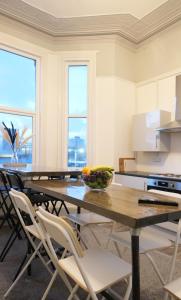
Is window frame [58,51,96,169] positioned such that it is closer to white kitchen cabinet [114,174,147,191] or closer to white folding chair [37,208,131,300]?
white kitchen cabinet [114,174,147,191]

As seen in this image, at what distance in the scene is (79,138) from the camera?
464 centimetres

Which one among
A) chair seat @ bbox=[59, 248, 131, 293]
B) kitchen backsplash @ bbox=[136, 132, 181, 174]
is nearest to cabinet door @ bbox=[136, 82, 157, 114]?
kitchen backsplash @ bbox=[136, 132, 181, 174]

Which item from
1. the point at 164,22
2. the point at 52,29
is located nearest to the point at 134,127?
the point at 164,22

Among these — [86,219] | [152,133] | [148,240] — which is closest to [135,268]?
[148,240]

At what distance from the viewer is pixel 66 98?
459 centimetres

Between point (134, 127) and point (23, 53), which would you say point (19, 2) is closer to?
point (23, 53)

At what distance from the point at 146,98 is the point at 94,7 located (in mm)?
1820

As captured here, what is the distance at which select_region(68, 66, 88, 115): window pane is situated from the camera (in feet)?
15.2

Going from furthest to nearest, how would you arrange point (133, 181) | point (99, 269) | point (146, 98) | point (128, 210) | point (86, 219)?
point (146, 98) < point (133, 181) < point (86, 219) < point (99, 269) < point (128, 210)

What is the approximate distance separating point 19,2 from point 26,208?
3563mm

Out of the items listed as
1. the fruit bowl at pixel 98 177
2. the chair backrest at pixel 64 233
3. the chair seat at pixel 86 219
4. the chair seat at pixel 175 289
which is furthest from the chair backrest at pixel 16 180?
the chair seat at pixel 175 289

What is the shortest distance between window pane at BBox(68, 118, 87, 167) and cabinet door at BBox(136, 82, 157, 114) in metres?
1.15

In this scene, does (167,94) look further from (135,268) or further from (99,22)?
(135,268)

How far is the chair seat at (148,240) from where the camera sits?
1643 millimetres
